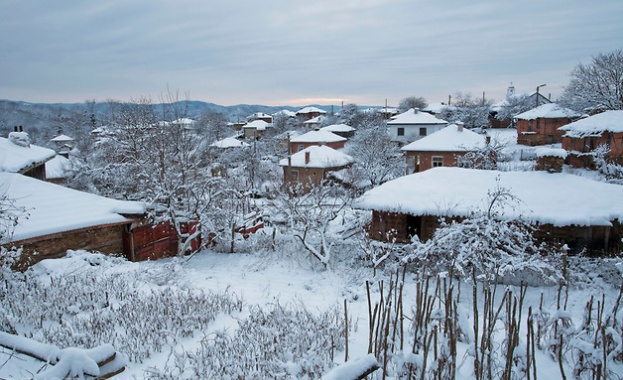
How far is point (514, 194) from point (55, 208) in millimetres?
15880

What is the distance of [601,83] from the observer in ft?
117

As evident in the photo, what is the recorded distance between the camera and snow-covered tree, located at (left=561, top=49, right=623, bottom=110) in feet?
112

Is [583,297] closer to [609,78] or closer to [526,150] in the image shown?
[526,150]

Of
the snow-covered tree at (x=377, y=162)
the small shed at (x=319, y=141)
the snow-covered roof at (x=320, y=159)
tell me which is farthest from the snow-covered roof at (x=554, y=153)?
the small shed at (x=319, y=141)

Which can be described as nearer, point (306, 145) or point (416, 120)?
point (306, 145)

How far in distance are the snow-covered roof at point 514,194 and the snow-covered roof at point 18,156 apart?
42.3 feet

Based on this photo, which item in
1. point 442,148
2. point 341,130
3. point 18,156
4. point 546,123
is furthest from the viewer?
point 341,130

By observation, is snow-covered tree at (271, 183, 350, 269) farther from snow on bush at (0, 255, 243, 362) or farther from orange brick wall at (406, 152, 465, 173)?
orange brick wall at (406, 152, 465, 173)

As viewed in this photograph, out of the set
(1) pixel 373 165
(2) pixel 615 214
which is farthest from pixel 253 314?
(1) pixel 373 165

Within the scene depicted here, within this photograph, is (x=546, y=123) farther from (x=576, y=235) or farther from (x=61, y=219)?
(x=61, y=219)

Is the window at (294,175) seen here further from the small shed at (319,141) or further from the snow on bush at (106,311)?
the snow on bush at (106,311)

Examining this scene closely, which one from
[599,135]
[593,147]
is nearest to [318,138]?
[593,147]

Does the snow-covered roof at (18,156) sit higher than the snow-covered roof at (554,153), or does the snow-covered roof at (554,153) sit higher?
the snow-covered roof at (18,156)

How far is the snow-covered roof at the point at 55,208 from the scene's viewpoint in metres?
10.9
